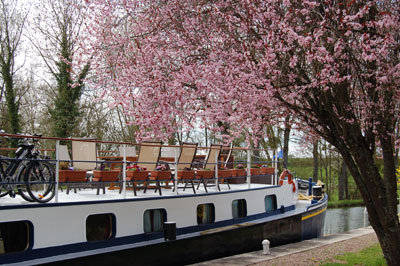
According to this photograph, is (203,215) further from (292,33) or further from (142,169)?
(292,33)

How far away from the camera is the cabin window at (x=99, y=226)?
8.80 metres

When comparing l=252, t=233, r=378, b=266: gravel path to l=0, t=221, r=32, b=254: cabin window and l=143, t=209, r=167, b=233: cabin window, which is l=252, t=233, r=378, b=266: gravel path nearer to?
l=143, t=209, r=167, b=233: cabin window

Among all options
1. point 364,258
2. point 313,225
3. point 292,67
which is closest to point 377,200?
point 292,67

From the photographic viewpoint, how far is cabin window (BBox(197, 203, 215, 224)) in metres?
11.2

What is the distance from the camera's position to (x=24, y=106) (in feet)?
93.9

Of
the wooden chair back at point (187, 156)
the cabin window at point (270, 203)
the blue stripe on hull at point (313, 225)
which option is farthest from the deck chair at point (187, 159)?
the blue stripe on hull at point (313, 225)

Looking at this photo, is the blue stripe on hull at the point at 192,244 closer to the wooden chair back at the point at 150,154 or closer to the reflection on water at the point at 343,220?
the wooden chair back at the point at 150,154

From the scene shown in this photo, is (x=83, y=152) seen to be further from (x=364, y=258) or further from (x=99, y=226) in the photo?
(x=364, y=258)

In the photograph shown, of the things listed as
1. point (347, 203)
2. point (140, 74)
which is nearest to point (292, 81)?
point (140, 74)

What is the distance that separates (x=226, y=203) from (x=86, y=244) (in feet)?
14.4

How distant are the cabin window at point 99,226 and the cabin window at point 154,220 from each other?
943 mm

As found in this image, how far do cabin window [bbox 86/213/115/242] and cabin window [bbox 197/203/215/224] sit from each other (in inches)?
107

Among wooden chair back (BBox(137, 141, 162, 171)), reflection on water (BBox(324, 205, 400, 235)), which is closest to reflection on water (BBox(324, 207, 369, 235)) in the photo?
reflection on water (BBox(324, 205, 400, 235))

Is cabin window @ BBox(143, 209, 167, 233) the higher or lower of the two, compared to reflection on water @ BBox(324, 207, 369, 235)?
higher
